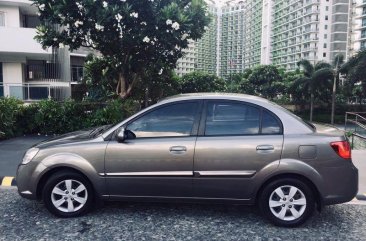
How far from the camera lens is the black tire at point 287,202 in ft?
12.7

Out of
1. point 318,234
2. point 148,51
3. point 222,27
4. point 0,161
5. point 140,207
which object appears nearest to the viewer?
point 318,234

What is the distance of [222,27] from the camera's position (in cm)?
13075

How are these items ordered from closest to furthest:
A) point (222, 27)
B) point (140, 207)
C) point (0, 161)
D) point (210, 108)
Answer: point (210, 108)
point (140, 207)
point (0, 161)
point (222, 27)

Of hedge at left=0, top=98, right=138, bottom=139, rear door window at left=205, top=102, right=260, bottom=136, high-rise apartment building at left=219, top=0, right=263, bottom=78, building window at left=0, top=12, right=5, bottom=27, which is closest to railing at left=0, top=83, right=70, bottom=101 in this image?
hedge at left=0, top=98, right=138, bottom=139

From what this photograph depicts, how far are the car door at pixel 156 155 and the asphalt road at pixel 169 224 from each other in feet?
1.27

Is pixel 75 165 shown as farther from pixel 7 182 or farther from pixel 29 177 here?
pixel 7 182

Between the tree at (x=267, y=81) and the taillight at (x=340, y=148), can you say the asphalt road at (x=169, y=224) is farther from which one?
the tree at (x=267, y=81)

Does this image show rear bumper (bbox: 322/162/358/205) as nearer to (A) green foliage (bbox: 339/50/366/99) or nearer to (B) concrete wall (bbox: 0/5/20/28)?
(B) concrete wall (bbox: 0/5/20/28)

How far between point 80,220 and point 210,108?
6.98ft

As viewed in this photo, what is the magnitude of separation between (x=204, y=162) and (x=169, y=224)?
902 millimetres

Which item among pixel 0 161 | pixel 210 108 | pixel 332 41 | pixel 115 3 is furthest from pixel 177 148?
pixel 332 41

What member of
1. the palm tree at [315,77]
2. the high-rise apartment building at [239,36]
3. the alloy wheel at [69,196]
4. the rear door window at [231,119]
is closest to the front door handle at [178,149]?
the rear door window at [231,119]

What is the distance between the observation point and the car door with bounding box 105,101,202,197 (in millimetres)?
3973

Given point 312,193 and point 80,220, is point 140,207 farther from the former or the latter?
point 312,193
